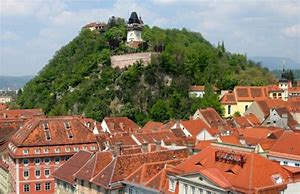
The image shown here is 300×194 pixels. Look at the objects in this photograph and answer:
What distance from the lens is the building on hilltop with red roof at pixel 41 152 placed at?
6556 cm

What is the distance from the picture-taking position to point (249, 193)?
36812 millimetres

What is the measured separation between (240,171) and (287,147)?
17025mm

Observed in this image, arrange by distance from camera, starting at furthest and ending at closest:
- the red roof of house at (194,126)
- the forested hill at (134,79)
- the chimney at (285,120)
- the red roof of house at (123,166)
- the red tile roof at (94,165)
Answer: the forested hill at (134,79), the red roof of house at (194,126), the chimney at (285,120), the red tile roof at (94,165), the red roof of house at (123,166)

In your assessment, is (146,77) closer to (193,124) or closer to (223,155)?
(193,124)

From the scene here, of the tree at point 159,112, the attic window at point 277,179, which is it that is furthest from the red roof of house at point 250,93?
the attic window at point 277,179

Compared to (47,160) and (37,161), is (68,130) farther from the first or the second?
(37,161)

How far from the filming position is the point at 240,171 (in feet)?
130

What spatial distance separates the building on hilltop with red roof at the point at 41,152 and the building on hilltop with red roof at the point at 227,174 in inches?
1095

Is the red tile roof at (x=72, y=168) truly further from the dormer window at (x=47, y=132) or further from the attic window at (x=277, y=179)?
the attic window at (x=277, y=179)

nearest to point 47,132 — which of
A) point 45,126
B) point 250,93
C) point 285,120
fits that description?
point 45,126

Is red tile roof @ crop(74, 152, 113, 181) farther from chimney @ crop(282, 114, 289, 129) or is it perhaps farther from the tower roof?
the tower roof

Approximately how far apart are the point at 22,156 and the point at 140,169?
25.0 meters

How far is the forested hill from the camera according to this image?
118450mm

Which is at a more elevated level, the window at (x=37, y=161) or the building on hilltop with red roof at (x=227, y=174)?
the building on hilltop with red roof at (x=227, y=174)
